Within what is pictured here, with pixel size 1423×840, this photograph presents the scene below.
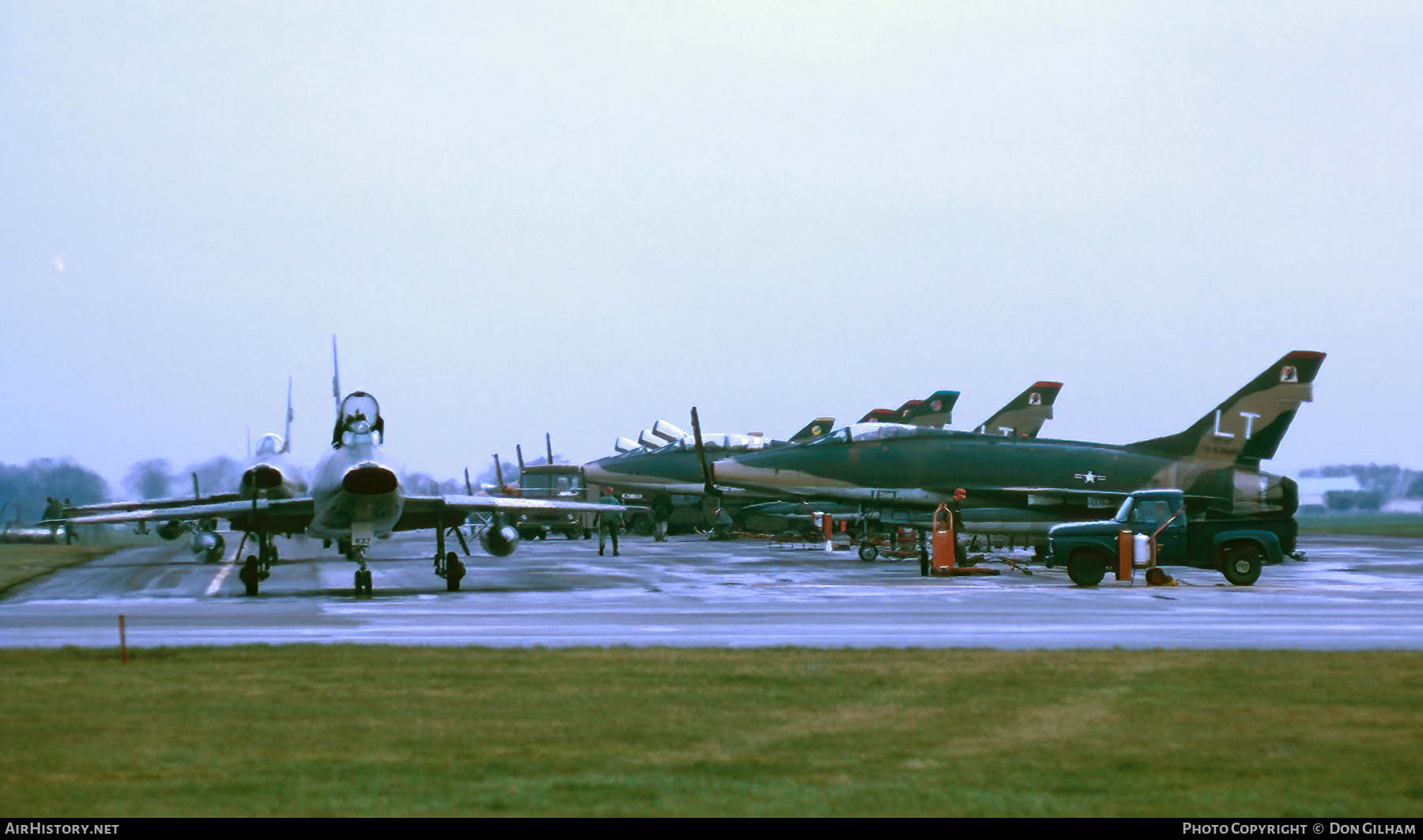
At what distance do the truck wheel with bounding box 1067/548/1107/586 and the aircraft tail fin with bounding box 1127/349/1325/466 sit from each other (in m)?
11.9

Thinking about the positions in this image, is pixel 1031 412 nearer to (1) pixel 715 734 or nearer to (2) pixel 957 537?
(2) pixel 957 537

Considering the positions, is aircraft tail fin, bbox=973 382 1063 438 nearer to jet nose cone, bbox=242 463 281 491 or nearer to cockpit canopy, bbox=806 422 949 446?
cockpit canopy, bbox=806 422 949 446

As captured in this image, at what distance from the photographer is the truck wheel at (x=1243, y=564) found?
87.8 ft

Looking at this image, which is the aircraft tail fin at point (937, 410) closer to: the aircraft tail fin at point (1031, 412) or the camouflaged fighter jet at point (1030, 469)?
the aircraft tail fin at point (1031, 412)

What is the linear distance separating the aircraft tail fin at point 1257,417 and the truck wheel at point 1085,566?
11.9m

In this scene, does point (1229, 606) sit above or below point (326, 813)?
below

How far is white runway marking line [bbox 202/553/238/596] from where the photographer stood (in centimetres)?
2686

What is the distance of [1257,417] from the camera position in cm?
3644

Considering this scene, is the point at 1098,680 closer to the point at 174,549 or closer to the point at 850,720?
the point at 850,720

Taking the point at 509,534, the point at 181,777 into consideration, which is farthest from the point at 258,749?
the point at 509,534

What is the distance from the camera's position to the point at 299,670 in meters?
12.4

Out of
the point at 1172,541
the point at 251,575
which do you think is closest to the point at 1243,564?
the point at 1172,541

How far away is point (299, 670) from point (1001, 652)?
21.7ft

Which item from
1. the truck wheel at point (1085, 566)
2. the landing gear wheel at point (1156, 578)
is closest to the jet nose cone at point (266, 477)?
the truck wheel at point (1085, 566)
